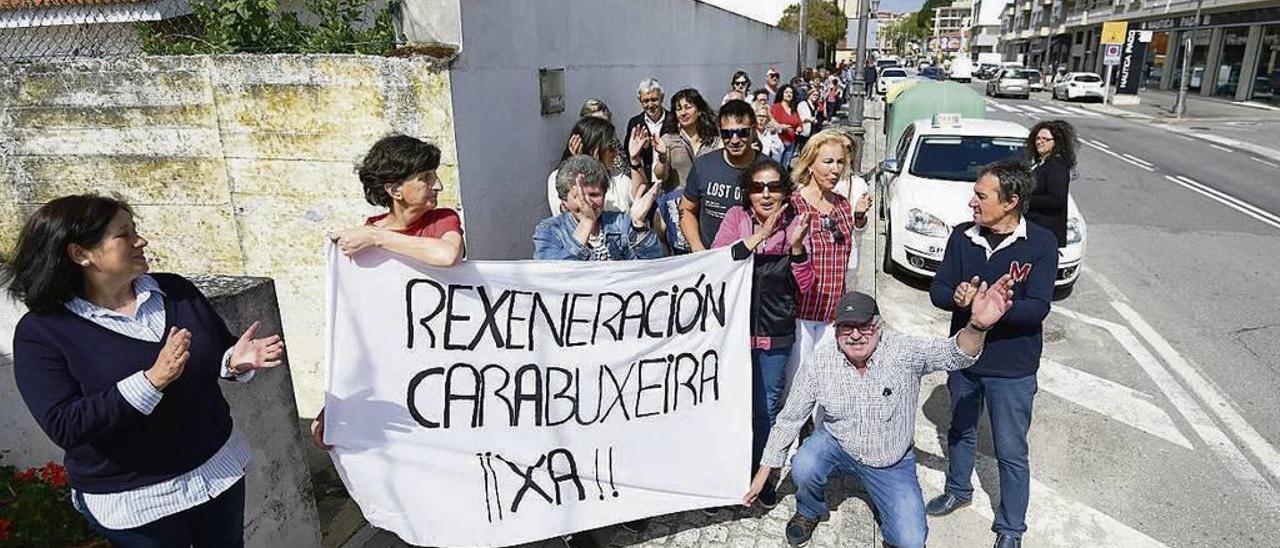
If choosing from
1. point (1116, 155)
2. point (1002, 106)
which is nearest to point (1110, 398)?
point (1116, 155)

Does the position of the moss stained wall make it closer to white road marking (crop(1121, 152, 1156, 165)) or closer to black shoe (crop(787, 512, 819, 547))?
black shoe (crop(787, 512, 819, 547))

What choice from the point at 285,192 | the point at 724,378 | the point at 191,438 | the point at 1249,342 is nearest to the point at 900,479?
the point at 724,378

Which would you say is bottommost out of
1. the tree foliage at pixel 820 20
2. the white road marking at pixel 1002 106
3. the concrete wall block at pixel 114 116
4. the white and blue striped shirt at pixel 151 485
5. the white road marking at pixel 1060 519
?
the white road marking at pixel 1060 519

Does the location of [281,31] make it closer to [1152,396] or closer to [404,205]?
[404,205]

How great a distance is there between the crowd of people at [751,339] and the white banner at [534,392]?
6.7 inches

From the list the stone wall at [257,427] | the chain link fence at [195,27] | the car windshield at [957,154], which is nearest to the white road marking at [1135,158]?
the car windshield at [957,154]

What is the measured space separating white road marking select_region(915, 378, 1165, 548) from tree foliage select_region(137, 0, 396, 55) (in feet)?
13.4

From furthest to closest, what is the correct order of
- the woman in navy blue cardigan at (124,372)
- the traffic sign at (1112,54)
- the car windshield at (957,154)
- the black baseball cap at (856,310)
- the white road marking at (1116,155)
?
the traffic sign at (1112,54) < the white road marking at (1116,155) < the car windshield at (957,154) < the black baseball cap at (856,310) < the woman in navy blue cardigan at (124,372)

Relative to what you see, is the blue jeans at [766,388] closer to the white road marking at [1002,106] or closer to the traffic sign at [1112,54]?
the white road marking at [1002,106]

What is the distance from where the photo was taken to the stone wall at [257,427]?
9.57 ft

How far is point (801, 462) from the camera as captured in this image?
131 inches

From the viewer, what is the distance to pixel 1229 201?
11273mm

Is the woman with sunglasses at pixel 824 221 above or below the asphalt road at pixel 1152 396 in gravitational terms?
above

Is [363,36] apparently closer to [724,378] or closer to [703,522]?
[724,378]
